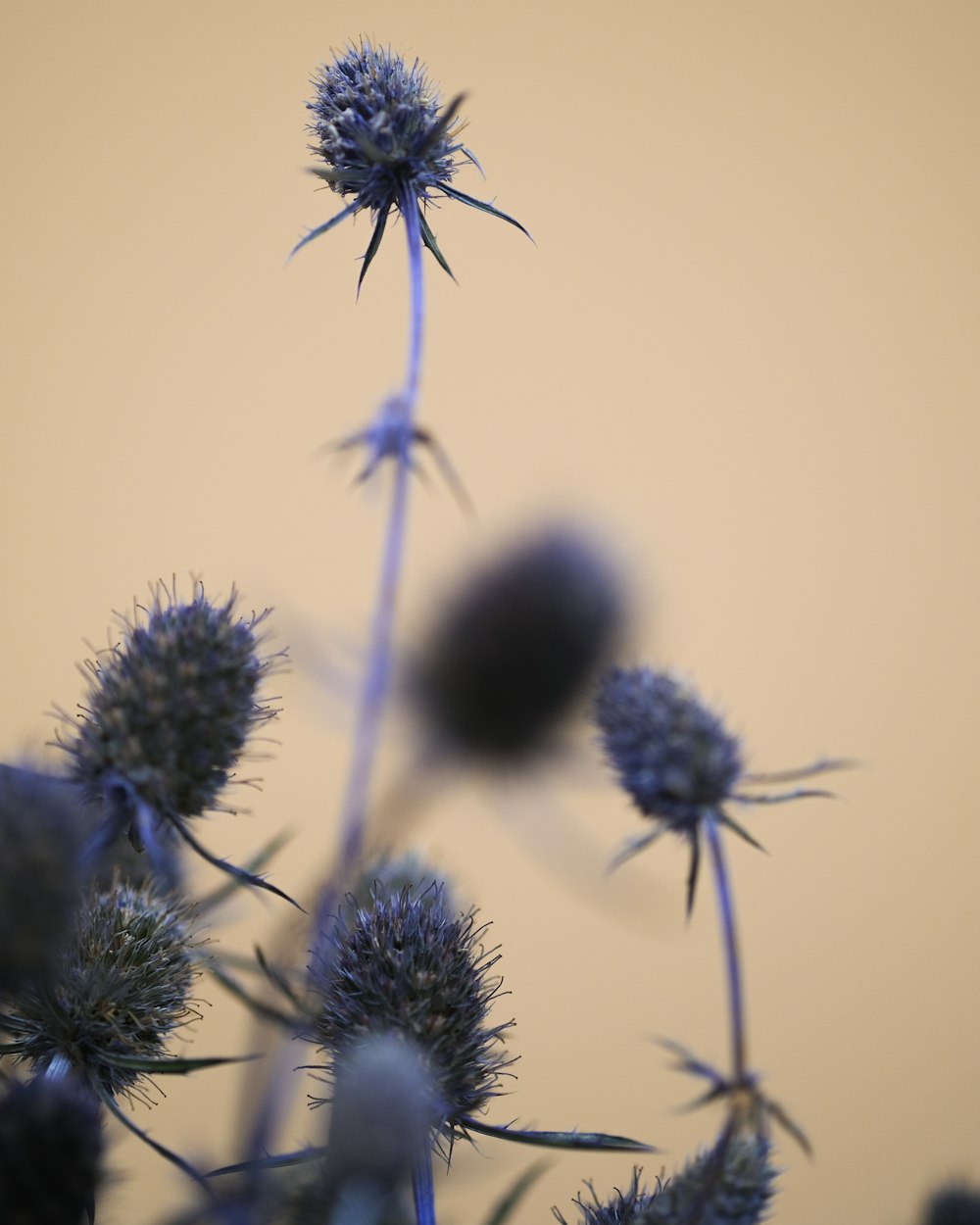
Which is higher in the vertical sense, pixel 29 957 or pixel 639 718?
pixel 639 718

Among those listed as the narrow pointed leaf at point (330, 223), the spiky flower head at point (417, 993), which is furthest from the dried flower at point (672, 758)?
the narrow pointed leaf at point (330, 223)

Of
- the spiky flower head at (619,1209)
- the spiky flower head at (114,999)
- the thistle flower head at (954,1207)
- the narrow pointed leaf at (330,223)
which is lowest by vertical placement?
the spiky flower head at (619,1209)

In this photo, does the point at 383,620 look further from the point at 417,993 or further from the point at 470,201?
the point at 470,201

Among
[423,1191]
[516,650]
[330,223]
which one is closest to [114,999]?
[423,1191]

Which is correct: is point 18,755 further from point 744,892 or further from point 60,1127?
point 744,892

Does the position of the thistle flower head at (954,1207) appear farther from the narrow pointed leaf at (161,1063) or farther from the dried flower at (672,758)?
the narrow pointed leaf at (161,1063)

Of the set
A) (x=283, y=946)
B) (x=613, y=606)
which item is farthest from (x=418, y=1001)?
(x=613, y=606)

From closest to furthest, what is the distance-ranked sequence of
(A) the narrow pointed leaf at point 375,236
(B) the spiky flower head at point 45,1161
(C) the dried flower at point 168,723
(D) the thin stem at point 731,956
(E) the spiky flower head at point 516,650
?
(B) the spiky flower head at point 45,1161 → (D) the thin stem at point 731,956 → (C) the dried flower at point 168,723 → (A) the narrow pointed leaf at point 375,236 → (E) the spiky flower head at point 516,650
